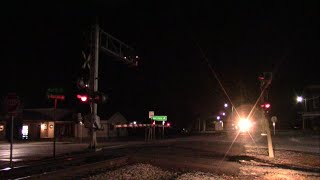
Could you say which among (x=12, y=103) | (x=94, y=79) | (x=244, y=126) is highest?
(x=94, y=79)

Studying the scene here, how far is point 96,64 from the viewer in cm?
2195

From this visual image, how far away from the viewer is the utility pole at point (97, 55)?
21.0 m

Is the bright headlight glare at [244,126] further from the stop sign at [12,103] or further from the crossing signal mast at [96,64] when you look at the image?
the stop sign at [12,103]

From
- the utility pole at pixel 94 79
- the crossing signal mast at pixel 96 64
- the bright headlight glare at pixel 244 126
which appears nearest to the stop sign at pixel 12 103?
the crossing signal mast at pixel 96 64

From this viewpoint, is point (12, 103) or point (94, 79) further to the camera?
point (94, 79)

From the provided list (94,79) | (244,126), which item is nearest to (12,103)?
(94,79)

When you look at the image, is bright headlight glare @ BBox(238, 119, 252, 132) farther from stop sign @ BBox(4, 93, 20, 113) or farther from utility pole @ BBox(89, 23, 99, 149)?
stop sign @ BBox(4, 93, 20, 113)

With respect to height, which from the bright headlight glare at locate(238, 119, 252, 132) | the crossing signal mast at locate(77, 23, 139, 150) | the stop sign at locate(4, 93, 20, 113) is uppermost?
the crossing signal mast at locate(77, 23, 139, 150)

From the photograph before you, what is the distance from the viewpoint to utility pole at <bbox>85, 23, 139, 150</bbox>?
69.0 feet

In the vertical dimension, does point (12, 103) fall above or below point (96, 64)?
below

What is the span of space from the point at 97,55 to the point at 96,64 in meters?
0.47

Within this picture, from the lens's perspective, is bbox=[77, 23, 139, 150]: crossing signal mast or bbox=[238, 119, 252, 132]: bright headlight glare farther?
bbox=[238, 119, 252, 132]: bright headlight glare

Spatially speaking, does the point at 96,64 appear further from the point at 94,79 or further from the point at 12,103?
the point at 12,103

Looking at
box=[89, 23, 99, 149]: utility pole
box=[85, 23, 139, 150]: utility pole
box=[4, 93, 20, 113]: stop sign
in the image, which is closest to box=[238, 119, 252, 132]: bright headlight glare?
box=[85, 23, 139, 150]: utility pole
